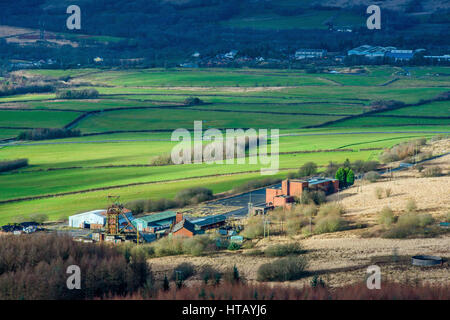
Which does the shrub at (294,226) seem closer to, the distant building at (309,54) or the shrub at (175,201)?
the shrub at (175,201)

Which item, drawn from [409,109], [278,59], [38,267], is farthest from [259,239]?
[278,59]

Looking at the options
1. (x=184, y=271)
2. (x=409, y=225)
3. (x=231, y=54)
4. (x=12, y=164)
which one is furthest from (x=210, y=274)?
(x=231, y=54)

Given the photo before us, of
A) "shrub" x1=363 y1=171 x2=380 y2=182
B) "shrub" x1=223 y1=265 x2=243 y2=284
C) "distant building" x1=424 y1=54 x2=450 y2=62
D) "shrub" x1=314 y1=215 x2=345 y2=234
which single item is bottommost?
"shrub" x1=223 y1=265 x2=243 y2=284

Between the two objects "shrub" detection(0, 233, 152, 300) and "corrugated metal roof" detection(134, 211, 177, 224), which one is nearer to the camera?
"shrub" detection(0, 233, 152, 300)

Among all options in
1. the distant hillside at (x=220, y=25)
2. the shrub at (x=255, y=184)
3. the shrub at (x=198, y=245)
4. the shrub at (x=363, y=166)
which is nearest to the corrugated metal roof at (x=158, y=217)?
the shrub at (x=198, y=245)

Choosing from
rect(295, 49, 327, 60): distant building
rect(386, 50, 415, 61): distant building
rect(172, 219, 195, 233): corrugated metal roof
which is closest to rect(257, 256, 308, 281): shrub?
rect(172, 219, 195, 233): corrugated metal roof

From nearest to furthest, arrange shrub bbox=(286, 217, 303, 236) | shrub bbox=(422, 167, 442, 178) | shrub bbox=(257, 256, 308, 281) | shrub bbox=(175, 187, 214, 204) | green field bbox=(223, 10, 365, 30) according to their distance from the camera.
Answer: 1. shrub bbox=(257, 256, 308, 281)
2. shrub bbox=(286, 217, 303, 236)
3. shrub bbox=(175, 187, 214, 204)
4. shrub bbox=(422, 167, 442, 178)
5. green field bbox=(223, 10, 365, 30)

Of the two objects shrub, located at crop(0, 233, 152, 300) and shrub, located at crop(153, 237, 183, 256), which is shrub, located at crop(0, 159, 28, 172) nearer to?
shrub, located at crop(153, 237, 183, 256)
